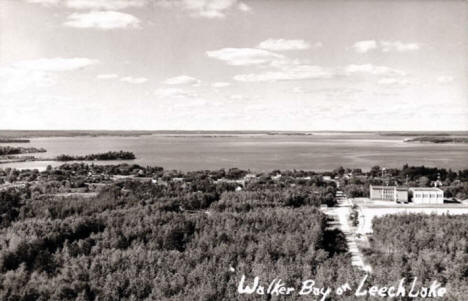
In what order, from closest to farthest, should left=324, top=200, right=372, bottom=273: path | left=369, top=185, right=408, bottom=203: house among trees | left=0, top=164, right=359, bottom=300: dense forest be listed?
left=0, top=164, right=359, bottom=300: dense forest < left=324, top=200, right=372, bottom=273: path < left=369, top=185, right=408, bottom=203: house among trees

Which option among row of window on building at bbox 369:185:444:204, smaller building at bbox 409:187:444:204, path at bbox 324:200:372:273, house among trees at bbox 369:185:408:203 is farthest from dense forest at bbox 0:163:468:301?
smaller building at bbox 409:187:444:204

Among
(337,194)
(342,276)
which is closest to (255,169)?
(337,194)

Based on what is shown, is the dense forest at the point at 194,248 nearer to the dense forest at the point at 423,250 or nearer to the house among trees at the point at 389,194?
the dense forest at the point at 423,250

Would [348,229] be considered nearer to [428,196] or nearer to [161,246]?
[428,196]

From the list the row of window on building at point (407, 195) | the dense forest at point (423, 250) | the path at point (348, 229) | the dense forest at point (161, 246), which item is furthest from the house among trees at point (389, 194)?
the dense forest at point (423, 250)

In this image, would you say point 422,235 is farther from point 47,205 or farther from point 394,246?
point 47,205

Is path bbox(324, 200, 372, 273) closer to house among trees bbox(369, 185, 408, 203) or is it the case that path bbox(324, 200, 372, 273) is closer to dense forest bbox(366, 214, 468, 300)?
dense forest bbox(366, 214, 468, 300)

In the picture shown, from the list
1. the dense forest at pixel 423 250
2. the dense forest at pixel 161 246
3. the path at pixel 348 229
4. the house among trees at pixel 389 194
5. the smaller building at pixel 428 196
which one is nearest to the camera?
the dense forest at pixel 161 246

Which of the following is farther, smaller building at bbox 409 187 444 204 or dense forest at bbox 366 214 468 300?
smaller building at bbox 409 187 444 204
